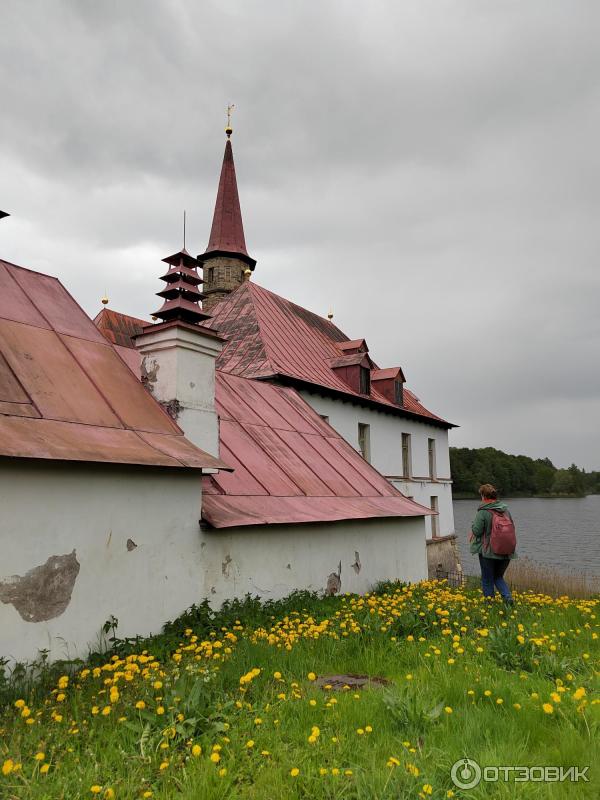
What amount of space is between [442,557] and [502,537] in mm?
20981

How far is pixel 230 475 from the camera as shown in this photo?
8.36 metres

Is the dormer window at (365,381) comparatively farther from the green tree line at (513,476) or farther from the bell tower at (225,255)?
the green tree line at (513,476)

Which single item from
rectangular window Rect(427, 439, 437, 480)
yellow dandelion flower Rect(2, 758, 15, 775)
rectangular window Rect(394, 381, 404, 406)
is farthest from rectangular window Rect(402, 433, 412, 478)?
yellow dandelion flower Rect(2, 758, 15, 775)

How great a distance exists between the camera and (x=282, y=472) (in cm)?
936

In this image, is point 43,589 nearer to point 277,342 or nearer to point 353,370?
point 277,342

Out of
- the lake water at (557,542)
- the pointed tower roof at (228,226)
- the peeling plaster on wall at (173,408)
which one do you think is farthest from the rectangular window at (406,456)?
the peeling plaster on wall at (173,408)

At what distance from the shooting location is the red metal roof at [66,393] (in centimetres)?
536

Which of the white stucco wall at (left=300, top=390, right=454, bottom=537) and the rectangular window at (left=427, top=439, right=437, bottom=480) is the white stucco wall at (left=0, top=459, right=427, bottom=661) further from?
the rectangular window at (left=427, top=439, right=437, bottom=480)

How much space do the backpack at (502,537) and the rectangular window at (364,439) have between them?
14767mm

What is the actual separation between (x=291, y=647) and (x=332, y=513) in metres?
3.72

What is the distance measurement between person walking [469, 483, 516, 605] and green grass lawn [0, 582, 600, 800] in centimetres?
138

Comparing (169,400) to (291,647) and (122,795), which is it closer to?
(291,647)

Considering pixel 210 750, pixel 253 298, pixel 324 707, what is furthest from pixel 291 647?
pixel 253 298

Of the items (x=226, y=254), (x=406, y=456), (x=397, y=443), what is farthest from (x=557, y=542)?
(x=226, y=254)
